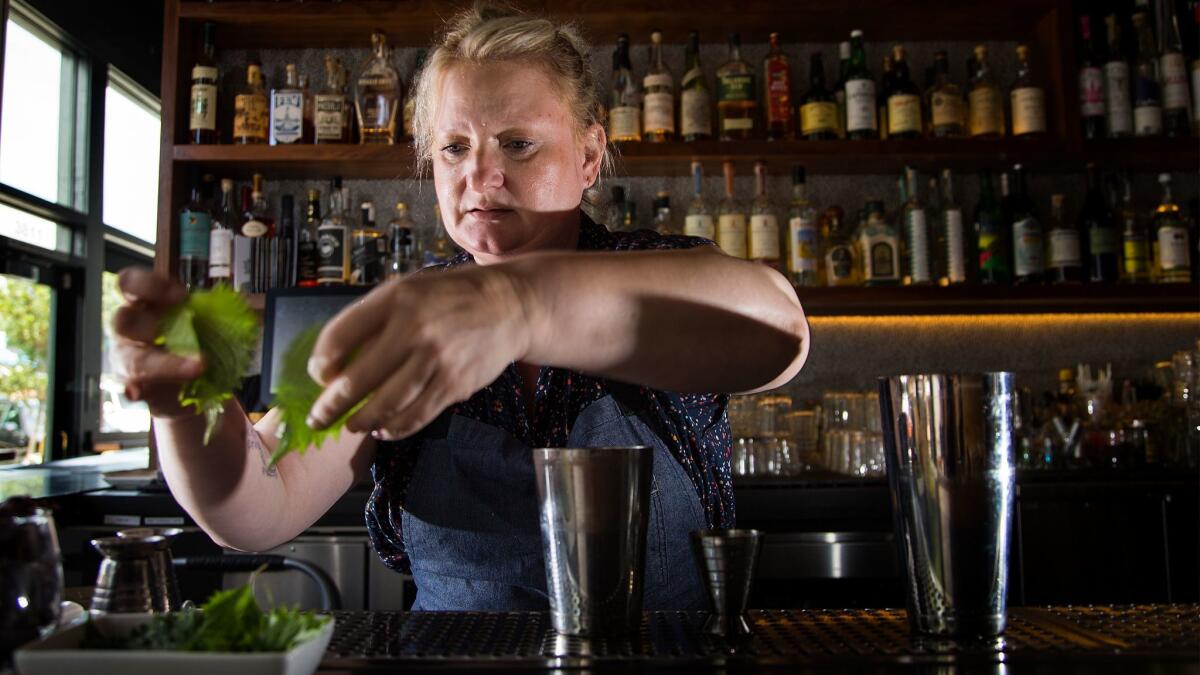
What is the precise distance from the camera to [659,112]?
8.77 feet

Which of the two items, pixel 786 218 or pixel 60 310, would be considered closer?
pixel 786 218

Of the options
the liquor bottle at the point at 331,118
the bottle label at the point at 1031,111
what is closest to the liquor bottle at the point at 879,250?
the bottle label at the point at 1031,111

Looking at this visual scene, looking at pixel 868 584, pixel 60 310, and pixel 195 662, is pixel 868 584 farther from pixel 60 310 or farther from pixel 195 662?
pixel 60 310

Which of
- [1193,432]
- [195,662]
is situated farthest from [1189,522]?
[195,662]

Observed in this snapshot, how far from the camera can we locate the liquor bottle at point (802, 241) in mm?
2682

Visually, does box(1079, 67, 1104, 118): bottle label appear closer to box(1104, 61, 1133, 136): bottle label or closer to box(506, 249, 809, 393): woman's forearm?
box(1104, 61, 1133, 136): bottle label

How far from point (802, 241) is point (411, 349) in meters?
2.18

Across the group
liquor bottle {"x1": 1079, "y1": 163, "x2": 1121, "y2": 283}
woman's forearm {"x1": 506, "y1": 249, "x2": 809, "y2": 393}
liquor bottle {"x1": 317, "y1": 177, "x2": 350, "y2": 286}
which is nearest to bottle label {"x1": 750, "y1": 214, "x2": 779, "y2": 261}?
liquor bottle {"x1": 1079, "y1": 163, "x2": 1121, "y2": 283}

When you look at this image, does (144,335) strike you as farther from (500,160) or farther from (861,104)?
(861,104)

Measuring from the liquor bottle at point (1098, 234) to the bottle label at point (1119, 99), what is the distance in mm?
127

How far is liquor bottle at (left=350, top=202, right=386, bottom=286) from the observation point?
2.72 metres

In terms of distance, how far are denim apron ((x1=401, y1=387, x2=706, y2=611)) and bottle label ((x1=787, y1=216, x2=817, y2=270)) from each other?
156 cm

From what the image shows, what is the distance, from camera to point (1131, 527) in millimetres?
2324

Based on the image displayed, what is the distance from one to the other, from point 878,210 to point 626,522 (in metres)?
2.11
